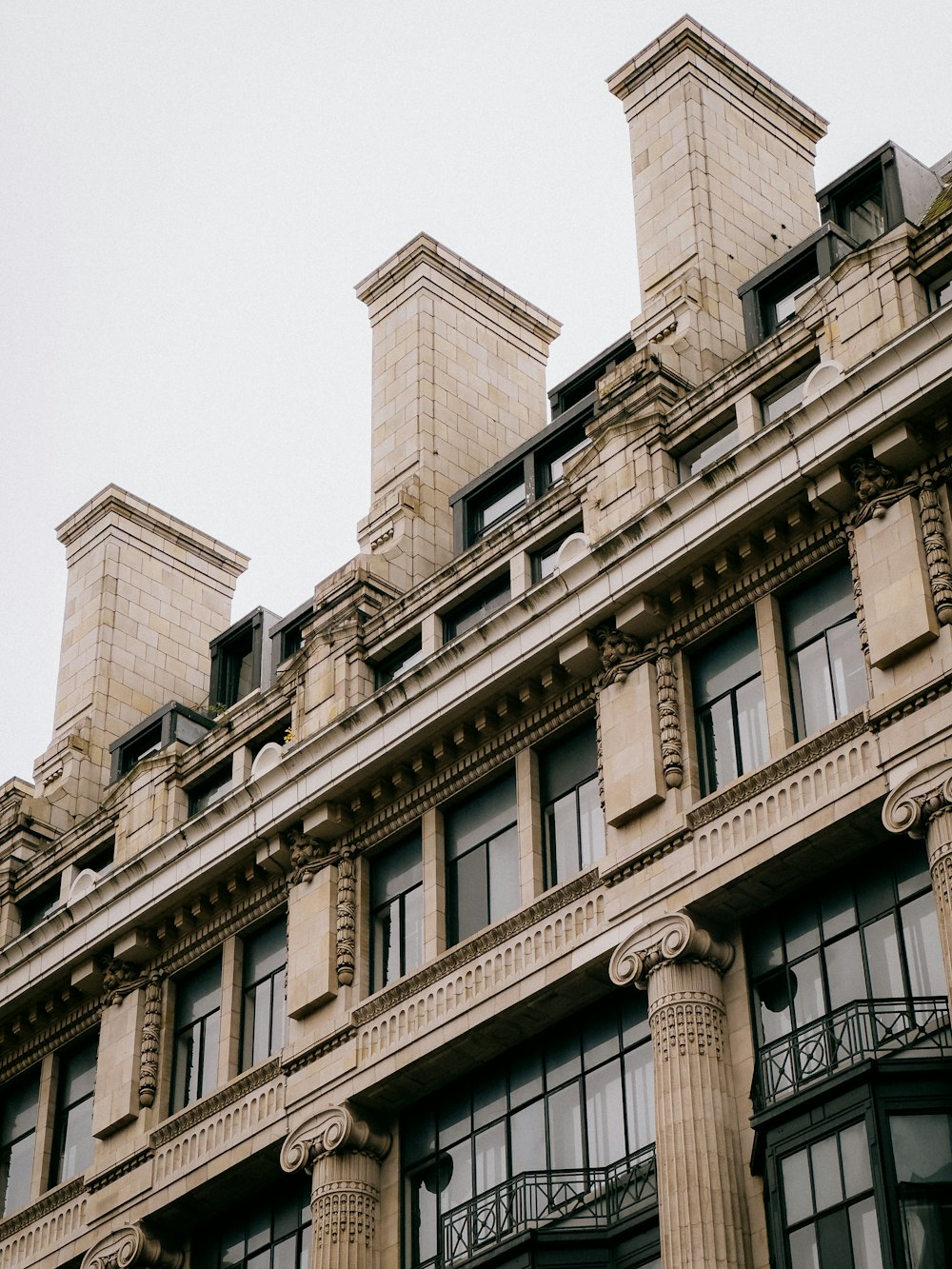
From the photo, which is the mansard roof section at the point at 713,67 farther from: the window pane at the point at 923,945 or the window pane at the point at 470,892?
the window pane at the point at 923,945

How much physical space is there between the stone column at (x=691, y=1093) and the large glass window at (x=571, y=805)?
247 cm

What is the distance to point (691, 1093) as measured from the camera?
32.0m

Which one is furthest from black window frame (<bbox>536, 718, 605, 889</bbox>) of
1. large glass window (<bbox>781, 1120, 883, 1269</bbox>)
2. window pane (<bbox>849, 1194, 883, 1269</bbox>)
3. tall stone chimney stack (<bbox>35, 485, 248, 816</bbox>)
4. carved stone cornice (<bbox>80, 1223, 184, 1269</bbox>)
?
tall stone chimney stack (<bbox>35, 485, 248, 816</bbox>)

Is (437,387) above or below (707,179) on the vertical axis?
below

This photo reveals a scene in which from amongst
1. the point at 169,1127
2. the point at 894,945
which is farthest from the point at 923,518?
the point at 169,1127

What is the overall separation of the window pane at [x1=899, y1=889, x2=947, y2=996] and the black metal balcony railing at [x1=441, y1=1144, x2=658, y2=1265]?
431 centimetres

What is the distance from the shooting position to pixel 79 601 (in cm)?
5200

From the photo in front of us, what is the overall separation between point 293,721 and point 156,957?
448 cm

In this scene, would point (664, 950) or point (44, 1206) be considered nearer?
point (664, 950)

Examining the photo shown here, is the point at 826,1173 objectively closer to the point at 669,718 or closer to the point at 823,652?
the point at 823,652

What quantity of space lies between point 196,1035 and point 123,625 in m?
11.9

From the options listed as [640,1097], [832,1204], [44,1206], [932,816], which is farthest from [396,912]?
[832,1204]

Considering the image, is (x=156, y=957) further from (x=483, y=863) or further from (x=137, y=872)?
(x=483, y=863)

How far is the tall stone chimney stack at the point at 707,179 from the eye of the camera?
41281mm
